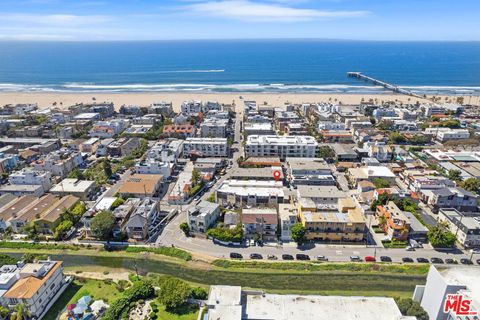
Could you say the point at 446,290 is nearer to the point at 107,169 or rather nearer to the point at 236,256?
the point at 236,256

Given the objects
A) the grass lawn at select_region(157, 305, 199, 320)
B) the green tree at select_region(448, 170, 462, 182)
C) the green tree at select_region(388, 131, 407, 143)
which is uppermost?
the green tree at select_region(388, 131, 407, 143)

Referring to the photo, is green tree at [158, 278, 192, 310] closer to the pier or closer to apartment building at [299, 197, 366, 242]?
apartment building at [299, 197, 366, 242]

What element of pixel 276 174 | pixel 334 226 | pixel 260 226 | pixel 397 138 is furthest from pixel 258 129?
pixel 334 226

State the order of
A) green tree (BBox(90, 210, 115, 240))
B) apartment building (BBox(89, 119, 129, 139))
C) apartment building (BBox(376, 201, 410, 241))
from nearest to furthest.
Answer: green tree (BBox(90, 210, 115, 240)), apartment building (BBox(376, 201, 410, 241)), apartment building (BBox(89, 119, 129, 139))

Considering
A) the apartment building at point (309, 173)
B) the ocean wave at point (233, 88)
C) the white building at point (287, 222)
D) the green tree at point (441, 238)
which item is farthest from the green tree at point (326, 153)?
the ocean wave at point (233, 88)

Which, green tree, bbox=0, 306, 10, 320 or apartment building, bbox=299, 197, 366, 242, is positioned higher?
apartment building, bbox=299, 197, 366, 242

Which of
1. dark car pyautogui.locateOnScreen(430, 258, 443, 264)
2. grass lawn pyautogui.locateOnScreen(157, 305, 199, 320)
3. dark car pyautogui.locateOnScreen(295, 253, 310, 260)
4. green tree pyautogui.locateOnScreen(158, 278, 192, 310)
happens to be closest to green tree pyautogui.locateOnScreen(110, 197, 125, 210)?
green tree pyautogui.locateOnScreen(158, 278, 192, 310)
